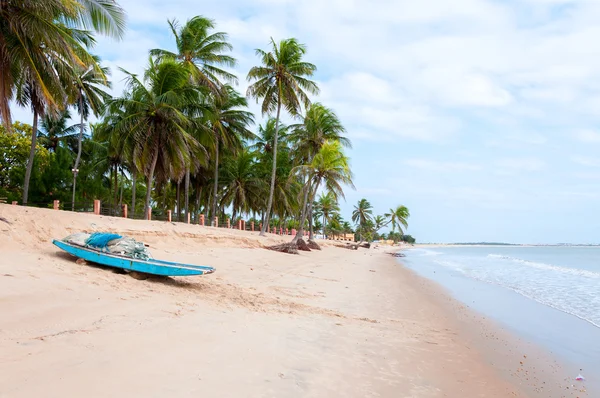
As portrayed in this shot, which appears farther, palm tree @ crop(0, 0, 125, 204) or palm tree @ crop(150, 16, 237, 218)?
palm tree @ crop(150, 16, 237, 218)

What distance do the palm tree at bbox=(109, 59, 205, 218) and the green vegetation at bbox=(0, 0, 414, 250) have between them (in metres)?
0.06

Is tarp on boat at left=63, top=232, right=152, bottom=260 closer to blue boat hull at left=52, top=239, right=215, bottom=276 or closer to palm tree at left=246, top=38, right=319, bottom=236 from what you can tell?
blue boat hull at left=52, top=239, right=215, bottom=276

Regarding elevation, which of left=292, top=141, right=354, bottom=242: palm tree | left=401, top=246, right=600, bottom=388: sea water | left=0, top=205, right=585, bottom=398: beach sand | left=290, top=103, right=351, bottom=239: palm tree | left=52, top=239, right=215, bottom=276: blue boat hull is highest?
left=290, top=103, right=351, bottom=239: palm tree

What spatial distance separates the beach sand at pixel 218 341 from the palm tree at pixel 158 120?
1206cm

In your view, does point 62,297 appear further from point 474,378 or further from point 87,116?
point 87,116

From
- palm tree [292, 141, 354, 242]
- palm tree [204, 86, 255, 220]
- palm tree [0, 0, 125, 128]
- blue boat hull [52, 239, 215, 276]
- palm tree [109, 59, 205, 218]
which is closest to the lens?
blue boat hull [52, 239, 215, 276]

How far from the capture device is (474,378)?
14.5 feet

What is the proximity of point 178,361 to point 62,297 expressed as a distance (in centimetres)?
241

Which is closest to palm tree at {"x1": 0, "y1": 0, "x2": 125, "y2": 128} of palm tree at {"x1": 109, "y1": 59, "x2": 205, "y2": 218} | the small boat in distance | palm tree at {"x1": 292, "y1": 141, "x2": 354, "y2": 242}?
the small boat in distance

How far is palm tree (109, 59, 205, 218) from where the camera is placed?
20047 mm

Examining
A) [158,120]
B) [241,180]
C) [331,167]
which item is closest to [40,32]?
[158,120]

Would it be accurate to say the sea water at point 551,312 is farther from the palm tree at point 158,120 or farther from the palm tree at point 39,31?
the palm tree at point 158,120

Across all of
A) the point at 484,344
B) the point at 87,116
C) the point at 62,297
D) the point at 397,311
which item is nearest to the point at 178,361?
the point at 62,297

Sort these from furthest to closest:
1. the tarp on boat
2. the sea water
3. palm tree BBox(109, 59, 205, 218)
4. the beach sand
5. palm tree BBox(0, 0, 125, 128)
→ palm tree BBox(109, 59, 205, 218)
palm tree BBox(0, 0, 125, 128)
the tarp on boat
the sea water
the beach sand
